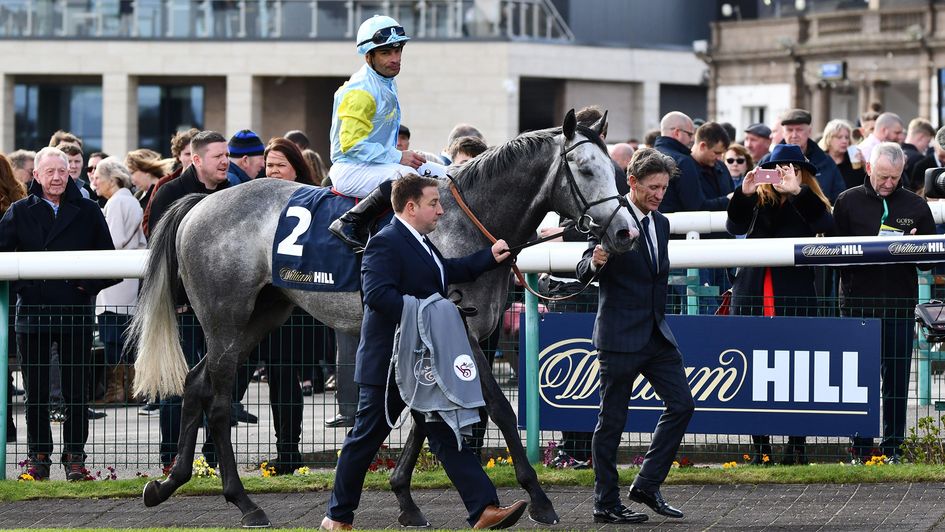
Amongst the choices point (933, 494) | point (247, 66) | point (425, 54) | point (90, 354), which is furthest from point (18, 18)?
point (933, 494)

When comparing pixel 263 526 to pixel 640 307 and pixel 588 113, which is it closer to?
pixel 640 307

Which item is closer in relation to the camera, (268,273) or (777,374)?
(268,273)

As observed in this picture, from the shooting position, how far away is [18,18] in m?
43.7

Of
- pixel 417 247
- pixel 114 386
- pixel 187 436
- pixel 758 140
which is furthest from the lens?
pixel 758 140

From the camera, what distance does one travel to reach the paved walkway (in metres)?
7.82

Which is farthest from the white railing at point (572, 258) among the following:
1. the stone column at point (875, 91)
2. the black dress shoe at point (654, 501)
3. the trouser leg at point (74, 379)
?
the stone column at point (875, 91)

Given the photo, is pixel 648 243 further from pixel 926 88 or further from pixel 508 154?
pixel 926 88

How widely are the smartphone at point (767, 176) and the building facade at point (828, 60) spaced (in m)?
34.1

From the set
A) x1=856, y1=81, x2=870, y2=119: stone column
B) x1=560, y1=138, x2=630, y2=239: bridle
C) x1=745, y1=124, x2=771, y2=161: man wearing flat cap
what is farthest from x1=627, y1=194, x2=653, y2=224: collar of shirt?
x1=856, y1=81, x2=870, y2=119: stone column

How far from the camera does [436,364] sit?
7230mm

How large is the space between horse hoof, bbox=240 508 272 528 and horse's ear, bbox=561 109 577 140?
2.41 meters

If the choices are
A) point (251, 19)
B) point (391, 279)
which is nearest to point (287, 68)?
point (251, 19)

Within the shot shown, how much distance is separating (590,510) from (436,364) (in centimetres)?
149

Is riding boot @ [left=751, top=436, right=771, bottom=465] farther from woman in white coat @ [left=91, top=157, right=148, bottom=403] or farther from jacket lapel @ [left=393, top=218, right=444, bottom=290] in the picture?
woman in white coat @ [left=91, top=157, right=148, bottom=403]
